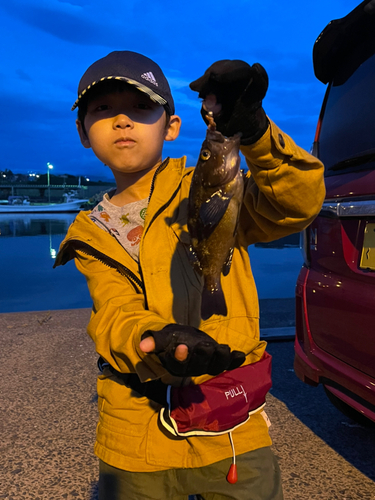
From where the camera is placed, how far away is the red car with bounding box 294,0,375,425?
7.37 ft

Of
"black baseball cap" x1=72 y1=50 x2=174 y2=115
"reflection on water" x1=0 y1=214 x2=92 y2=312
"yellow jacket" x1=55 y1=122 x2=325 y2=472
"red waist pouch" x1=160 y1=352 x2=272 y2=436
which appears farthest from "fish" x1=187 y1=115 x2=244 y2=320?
"reflection on water" x1=0 y1=214 x2=92 y2=312

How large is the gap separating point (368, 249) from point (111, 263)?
54.3 inches

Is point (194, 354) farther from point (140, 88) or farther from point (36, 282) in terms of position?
point (36, 282)

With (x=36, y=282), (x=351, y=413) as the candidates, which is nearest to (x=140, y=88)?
(x=351, y=413)

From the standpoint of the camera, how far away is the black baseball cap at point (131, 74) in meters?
1.79

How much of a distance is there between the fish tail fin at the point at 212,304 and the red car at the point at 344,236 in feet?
3.87

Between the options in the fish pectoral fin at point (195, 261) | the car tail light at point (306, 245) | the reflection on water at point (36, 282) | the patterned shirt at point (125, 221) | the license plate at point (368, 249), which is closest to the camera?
the fish pectoral fin at point (195, 261)

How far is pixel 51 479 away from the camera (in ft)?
8.64

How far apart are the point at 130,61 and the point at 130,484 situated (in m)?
1.80

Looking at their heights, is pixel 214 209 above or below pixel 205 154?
below

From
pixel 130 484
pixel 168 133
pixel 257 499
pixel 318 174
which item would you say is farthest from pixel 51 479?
pixel 318 174

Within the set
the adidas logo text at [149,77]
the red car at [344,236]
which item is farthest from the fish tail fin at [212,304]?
the red car at [344,236]

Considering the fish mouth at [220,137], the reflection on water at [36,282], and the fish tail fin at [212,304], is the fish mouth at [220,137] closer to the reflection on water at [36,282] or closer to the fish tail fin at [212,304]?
the fish tail fin at [212,304]

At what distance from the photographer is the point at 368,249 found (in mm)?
2244
